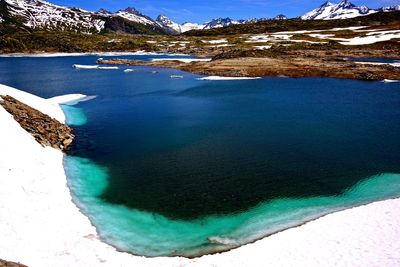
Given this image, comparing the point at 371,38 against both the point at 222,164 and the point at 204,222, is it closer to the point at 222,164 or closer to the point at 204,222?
the point at 222,164

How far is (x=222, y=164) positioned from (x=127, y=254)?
48.2ft

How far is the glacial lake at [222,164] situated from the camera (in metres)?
23.6

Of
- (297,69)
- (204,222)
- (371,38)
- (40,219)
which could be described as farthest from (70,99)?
(371,38)

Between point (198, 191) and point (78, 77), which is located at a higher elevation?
point (78, 77)

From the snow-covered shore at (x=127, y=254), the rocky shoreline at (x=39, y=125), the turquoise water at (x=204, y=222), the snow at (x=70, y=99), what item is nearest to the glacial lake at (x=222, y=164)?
the turquoise water at (x=204, y=222)

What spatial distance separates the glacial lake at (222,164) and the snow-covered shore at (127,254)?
46.8 inches

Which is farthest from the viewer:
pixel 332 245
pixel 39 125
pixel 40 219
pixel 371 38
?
pixel 371 38

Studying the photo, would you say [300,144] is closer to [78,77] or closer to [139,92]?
[139,92]

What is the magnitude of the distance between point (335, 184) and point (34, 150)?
2654cm

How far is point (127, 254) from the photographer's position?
20.3 metres

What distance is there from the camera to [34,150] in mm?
32094

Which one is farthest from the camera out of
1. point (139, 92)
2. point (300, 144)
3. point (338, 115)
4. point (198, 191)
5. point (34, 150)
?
point (139, 92)

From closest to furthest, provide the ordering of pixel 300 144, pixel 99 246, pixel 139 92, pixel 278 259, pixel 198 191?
pixel 278 259, pixel 99 246, pixel 198 191, pixel 300 144, pixel 139 92

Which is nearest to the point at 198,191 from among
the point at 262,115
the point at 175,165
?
the point at 175,165
